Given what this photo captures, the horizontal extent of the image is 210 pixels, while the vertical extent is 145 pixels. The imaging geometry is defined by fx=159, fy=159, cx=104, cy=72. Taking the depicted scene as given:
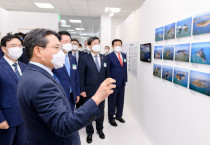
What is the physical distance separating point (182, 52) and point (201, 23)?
0.39 metres

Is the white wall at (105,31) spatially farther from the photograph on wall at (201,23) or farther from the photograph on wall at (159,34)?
the photograph on wall at (201,23)

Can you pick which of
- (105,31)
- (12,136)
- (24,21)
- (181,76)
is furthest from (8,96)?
(105,31)

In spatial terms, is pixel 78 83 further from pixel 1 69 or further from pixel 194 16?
pixel 194 16

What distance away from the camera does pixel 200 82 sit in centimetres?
153

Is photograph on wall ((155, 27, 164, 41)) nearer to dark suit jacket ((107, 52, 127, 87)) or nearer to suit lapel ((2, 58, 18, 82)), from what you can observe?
dark suit jacket ((107, 52, 127, 87))

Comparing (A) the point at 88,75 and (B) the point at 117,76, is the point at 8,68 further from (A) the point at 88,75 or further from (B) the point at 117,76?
(B) the point at 117,76

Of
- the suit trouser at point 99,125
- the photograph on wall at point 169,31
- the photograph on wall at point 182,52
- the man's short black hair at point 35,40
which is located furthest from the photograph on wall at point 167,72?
the man's short black hair at point 35,40

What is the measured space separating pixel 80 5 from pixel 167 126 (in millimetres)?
5784

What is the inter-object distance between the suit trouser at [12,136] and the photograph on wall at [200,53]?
209 centimetres

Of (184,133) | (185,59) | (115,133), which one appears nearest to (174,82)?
(185,59)

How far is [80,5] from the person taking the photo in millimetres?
6449

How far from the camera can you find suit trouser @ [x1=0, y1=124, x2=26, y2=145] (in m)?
1.76

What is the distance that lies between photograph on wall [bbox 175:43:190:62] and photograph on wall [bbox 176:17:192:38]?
4.7 inches

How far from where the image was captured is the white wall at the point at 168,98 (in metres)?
1.56
